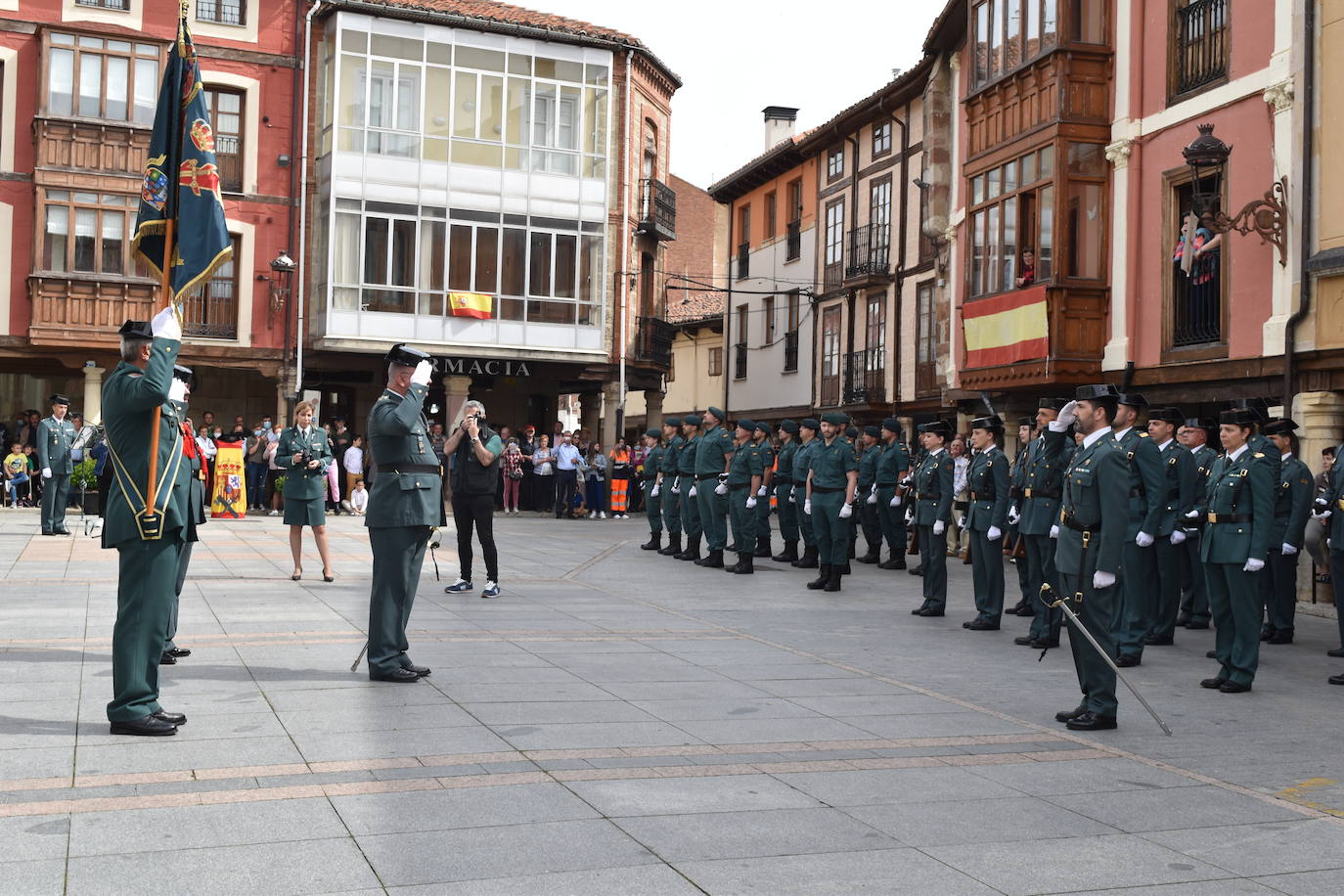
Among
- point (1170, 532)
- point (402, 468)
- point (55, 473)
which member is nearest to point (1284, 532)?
point (1170, 532)

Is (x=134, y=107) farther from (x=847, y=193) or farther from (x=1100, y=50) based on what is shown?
(x=1100, y=50)

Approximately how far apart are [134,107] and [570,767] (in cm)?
2805

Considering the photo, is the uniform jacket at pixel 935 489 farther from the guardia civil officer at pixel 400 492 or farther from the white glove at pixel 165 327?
the white glove at pixel 165 327

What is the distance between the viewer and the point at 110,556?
1638 centimetres

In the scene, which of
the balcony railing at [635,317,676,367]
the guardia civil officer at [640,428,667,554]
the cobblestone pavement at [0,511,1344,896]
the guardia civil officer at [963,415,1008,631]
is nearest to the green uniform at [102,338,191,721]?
the cobblestone pavement at [0,511,1344,896]

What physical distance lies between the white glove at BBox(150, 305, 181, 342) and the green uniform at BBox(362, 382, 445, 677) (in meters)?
1.81

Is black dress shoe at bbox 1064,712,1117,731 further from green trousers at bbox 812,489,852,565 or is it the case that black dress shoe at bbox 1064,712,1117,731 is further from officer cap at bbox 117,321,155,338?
green trousers at bbox 812,489,852,565

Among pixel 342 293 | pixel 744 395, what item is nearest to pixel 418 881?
pixel 342 293

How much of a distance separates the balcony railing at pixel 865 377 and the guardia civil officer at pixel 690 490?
14.4 meters

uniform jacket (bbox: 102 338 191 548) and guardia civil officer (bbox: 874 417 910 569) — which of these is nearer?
uniform jacket (bbox: 102 338 191 548)

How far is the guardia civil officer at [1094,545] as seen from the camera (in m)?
7.65

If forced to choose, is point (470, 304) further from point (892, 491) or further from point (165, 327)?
point (165, 327)

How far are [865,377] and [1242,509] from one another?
24.0 meters

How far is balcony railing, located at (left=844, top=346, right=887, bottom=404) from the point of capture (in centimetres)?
3294
